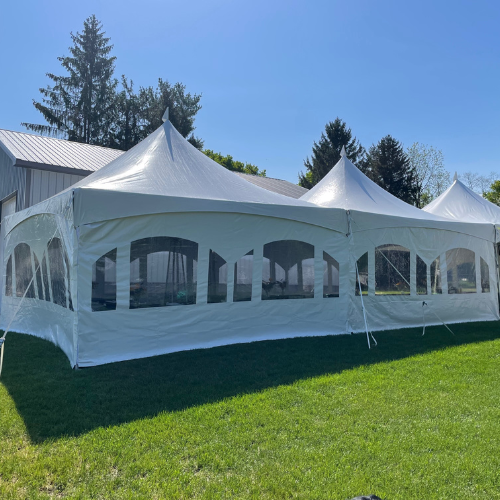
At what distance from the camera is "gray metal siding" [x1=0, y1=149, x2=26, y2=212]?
956 cm

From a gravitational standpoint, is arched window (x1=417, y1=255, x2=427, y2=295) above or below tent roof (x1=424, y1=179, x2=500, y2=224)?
below

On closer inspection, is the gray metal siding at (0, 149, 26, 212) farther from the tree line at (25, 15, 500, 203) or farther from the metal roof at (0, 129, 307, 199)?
the tree line at (25, 15, 500, 203)

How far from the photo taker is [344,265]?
7445 mm

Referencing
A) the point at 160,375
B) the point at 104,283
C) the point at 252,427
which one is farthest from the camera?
the point at 104,283

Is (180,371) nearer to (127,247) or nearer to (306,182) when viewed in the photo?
(127,247)

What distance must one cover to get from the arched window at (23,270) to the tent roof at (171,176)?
188 cm

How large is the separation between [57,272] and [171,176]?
2.20 m

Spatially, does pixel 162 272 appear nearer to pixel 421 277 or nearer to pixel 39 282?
pixel 39 282

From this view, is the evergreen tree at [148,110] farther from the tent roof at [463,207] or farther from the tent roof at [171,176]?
the tent roof at [171,176]

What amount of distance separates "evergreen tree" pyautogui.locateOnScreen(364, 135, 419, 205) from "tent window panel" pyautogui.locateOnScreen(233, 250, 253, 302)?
24.8m

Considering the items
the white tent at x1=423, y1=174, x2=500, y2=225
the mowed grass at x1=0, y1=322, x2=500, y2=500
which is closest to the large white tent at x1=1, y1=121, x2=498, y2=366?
the mowed grass at x1=0, y1=322, x2=500, y2=500

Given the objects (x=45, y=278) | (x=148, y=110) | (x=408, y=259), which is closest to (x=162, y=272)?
(x=45, y=278)

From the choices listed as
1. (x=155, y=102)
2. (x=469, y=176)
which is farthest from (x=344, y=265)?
(x=469, y=176)

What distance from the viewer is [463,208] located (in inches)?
431
